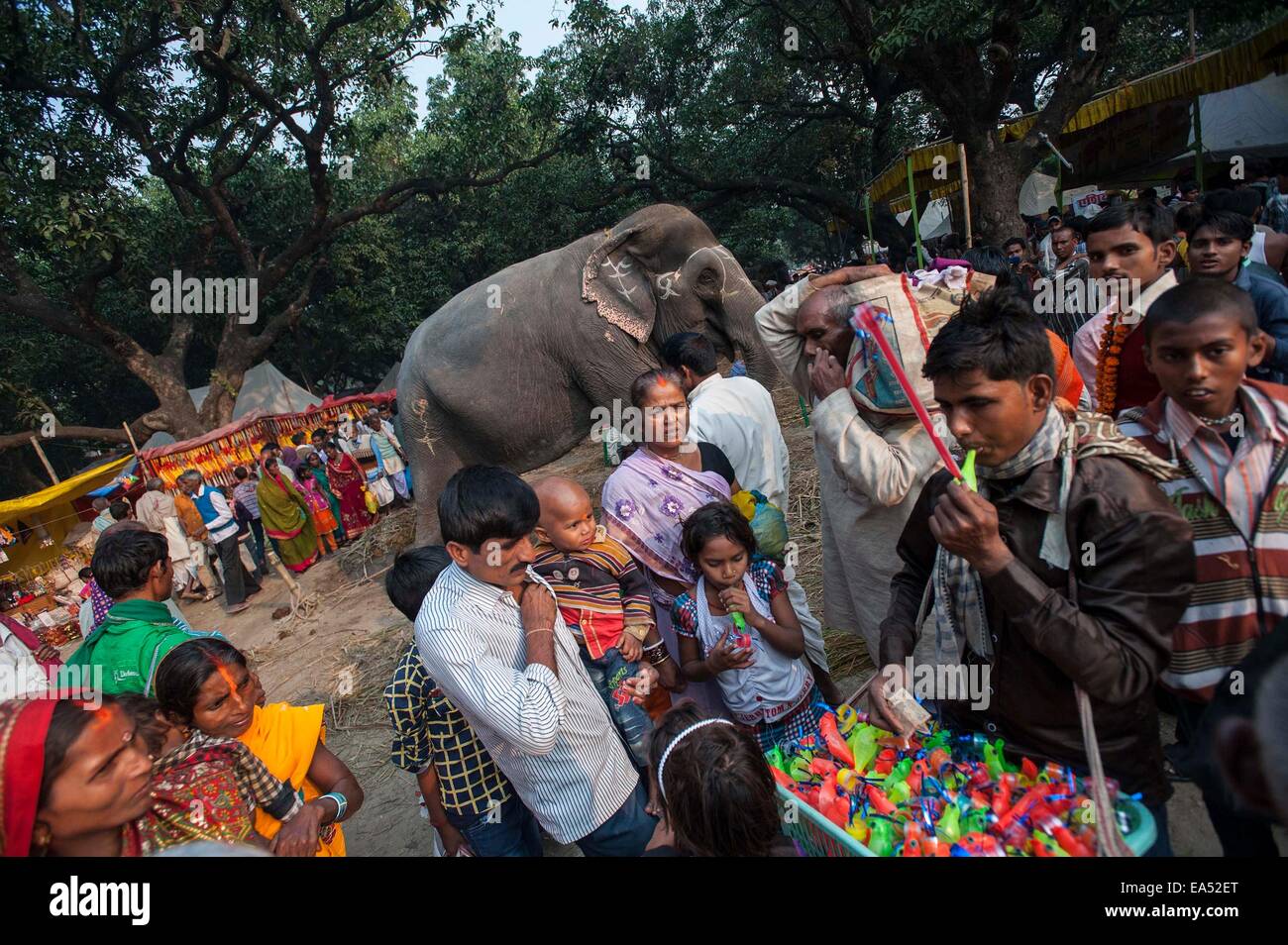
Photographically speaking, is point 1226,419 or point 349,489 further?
point 349,489

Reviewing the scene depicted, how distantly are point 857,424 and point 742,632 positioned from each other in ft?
2.40

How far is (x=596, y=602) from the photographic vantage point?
7.80 ft

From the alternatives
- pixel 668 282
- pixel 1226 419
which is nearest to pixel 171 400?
pixel 668 282

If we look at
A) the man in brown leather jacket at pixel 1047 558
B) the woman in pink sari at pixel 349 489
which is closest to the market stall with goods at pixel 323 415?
the woman in pink sari at pixel 349 489

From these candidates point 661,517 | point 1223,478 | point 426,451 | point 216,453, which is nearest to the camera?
point 1223,478

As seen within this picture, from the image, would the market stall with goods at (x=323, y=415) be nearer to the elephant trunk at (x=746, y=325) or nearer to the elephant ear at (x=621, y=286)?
the elephant ear at (x=621, y=286)

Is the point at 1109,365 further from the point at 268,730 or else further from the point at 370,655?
the point at 370,655

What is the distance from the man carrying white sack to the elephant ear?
3.12 metres

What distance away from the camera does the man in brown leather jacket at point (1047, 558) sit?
1.38 metres

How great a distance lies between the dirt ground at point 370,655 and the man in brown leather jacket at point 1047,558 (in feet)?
3.62

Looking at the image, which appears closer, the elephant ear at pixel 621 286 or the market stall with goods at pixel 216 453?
the elephant ear at pixel 621 286

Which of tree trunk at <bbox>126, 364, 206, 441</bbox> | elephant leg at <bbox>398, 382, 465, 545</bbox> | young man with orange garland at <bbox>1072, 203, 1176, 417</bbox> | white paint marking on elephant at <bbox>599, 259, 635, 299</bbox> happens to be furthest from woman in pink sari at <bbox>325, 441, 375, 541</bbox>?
young man with orange garland at <bbox>1072, 203, 1176, 417</bbox>

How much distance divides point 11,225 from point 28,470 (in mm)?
9639

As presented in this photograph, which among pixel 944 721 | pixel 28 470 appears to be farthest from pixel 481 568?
pixel 28 470
